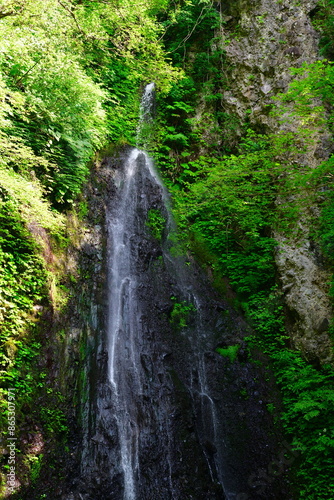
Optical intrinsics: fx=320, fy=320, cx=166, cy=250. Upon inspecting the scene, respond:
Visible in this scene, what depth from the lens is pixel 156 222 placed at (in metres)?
10.4

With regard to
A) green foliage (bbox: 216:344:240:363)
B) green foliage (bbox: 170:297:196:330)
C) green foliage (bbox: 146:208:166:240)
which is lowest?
green foliage (bbox: 216:344:240:363)

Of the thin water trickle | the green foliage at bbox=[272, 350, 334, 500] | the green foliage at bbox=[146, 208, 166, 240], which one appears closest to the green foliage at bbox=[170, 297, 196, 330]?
the thin water trickle

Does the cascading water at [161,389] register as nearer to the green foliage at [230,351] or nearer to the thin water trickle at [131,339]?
the thin water trickle at [131,339]

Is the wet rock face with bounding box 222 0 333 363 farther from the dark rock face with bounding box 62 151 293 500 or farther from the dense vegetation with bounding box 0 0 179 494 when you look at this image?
the dense vegetation with bounding box 0 0 179 494

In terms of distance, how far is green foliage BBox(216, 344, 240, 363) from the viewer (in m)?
8.32

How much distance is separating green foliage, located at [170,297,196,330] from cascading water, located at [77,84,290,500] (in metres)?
0.03

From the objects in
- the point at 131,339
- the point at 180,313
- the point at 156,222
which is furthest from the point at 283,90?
the point at 131,339

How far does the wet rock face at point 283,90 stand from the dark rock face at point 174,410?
1.62 metres

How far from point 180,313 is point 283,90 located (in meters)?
8.12

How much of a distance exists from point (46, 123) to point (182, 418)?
6.86 metres

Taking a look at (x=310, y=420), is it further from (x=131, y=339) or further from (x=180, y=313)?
(x=131, y=339)

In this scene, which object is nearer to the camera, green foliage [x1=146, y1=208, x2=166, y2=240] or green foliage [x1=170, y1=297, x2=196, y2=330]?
green foliage [x1=170, y1=297, x2=196, y2=330]

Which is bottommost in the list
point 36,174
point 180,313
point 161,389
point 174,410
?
point 174,410

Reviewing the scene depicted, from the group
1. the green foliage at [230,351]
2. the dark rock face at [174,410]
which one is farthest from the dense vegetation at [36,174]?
the green foliage at [230,351]
